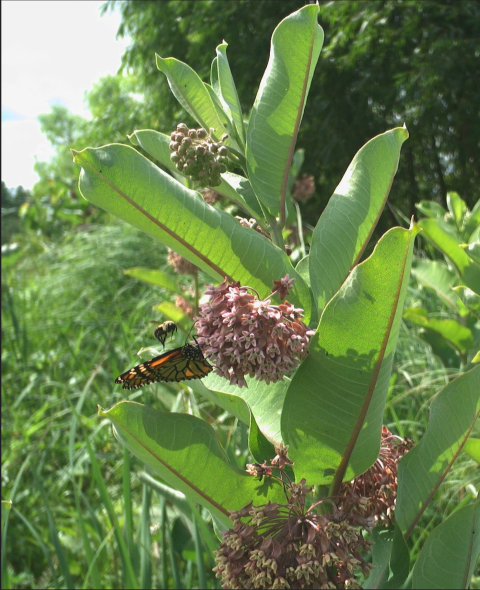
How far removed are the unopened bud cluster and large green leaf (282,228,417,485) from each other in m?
0.33

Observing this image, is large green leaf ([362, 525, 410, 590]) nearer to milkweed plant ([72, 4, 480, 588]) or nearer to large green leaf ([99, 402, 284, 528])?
milkweed plant ([72, 4, 480, 588])

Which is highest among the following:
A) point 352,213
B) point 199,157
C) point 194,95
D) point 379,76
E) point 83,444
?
point 379,76

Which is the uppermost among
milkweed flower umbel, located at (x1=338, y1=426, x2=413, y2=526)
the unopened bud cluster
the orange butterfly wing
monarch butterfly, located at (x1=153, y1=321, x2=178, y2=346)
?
the unopened bud cluster

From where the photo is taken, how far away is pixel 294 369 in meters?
0.93

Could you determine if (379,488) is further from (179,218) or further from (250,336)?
(179,218)

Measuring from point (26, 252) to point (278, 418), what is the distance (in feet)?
29.2

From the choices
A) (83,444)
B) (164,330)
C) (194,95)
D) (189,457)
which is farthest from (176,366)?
(83,444)

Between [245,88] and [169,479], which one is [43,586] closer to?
[169,479]

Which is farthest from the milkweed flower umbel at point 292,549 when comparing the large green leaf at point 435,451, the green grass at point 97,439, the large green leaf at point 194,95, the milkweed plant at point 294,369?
the large green leaf at point 194,95

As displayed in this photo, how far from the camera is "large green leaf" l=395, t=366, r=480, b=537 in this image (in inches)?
34.5

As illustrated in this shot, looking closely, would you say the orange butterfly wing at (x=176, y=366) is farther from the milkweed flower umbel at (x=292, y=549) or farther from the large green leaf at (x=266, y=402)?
the milkweed flower umbel at (x=292, y=549)

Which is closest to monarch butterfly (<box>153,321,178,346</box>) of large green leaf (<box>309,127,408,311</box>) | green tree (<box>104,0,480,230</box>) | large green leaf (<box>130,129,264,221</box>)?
large green leaf (<box>130,129,264,221</box>)

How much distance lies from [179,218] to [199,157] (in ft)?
0.42

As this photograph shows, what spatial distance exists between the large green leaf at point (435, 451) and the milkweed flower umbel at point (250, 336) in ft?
0.84
